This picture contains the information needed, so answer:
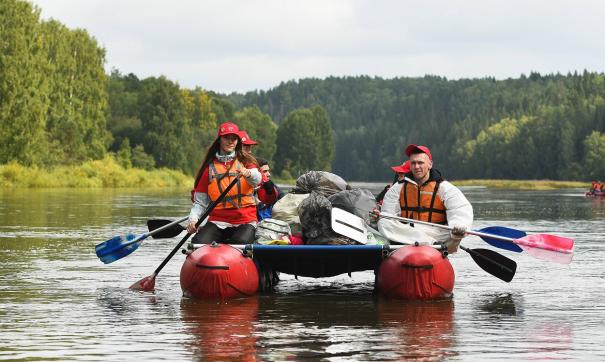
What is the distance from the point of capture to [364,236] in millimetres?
12492

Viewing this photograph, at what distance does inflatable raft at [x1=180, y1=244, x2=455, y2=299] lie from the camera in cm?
1190

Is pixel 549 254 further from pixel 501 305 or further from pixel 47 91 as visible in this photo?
pixel 47 91

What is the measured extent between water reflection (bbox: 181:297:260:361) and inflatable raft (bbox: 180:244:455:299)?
0.17 m

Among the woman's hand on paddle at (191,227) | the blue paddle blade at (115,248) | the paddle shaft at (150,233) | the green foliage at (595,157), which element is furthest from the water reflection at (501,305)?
the green foliage at (595,157)

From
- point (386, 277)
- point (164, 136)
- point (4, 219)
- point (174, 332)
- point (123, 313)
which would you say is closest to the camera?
point (174, 332)

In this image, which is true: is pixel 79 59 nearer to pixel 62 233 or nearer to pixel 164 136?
pixel 164 136

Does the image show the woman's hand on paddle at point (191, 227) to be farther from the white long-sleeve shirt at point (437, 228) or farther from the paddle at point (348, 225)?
the white long-sleeve shirt at point (437, 228)

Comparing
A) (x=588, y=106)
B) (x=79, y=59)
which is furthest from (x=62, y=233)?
(x=588, y=106)

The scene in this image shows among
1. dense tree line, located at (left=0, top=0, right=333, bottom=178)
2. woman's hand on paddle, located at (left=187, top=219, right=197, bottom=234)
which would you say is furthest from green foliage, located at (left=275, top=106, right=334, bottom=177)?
woman's hand on paddle, located at (left=187, top=219, right=197, bottom=234)

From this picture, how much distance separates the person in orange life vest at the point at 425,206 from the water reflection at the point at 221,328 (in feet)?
5.75

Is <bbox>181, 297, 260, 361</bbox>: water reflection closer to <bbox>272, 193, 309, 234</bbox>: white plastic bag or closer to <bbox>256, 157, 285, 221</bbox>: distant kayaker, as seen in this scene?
<bbox>272, 193, 309, 234</bbox>: white plastic bag

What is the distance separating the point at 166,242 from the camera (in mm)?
22641

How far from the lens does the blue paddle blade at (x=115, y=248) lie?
556 inches

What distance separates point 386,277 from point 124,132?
92.6m
